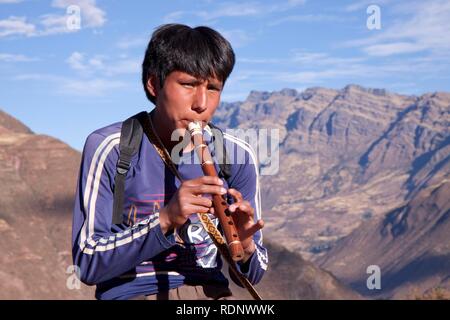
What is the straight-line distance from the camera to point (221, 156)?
3.78 metres

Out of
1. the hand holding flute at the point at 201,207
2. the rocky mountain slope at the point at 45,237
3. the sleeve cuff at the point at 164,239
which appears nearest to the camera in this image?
the hand holding flute at the point at 201,207

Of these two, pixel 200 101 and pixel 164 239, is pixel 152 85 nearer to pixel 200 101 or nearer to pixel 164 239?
pixel 200 101

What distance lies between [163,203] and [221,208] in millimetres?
365

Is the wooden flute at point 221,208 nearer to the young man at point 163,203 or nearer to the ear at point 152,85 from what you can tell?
the young man at point 163,203

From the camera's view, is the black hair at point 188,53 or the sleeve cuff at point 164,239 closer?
the sleeve cuff at point 164,239

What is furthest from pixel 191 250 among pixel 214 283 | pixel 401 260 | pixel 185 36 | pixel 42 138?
pixel 401 260

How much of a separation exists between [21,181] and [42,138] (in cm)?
1039

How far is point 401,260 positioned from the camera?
16875cm

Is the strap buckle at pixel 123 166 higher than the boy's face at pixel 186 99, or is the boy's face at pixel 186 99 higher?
the boy's face at pixel 186 99

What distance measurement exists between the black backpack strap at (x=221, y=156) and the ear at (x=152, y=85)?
0.36m

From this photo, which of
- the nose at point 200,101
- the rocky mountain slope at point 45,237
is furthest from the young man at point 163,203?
the rocky mountain slope at point 45,237

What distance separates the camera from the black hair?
3.64 m

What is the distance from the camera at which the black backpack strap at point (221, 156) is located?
376 cm
